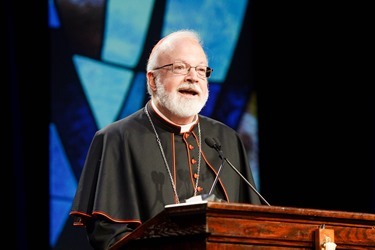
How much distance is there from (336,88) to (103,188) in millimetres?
3050

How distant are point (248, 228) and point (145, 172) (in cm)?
99

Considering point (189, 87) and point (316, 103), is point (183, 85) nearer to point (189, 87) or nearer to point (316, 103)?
point (189, 87)

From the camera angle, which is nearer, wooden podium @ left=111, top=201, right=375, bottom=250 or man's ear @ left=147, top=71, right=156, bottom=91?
wooden podium @ left=111, top=201, right=375, bottom=250

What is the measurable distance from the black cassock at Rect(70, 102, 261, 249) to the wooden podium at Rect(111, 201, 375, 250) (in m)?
0.53

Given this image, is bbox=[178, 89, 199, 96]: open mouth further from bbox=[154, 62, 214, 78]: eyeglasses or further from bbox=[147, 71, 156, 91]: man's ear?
bbox=[147, 71, 156, 91]: man's ear

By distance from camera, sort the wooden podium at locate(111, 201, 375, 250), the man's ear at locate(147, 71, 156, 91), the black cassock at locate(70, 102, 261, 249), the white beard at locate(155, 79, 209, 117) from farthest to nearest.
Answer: the man's ear at locate(147, 71, 156, 91), the white beard at locate(155, 79, 209, 117), the black cassock at locate(70, 102, 261, 249), the wooden podium at locate(111, 201, 375, 250)

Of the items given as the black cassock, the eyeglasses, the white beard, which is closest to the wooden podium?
the black cassock

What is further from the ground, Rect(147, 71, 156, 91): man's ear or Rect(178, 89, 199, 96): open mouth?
Rect(147, 71, 156, 91): man's ear

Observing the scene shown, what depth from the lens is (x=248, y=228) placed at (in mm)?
2732

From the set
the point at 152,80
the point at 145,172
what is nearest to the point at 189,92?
the point at 152,80

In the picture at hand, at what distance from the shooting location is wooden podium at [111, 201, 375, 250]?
104 inches

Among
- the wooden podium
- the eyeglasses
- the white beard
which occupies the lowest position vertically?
the wooden podium

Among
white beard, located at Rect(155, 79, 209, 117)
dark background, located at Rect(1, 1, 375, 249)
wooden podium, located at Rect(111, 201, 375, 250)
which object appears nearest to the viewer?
wooden podium, located at Rect(111, 201, 375, 250)

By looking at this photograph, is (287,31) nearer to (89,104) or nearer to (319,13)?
(319,13)
